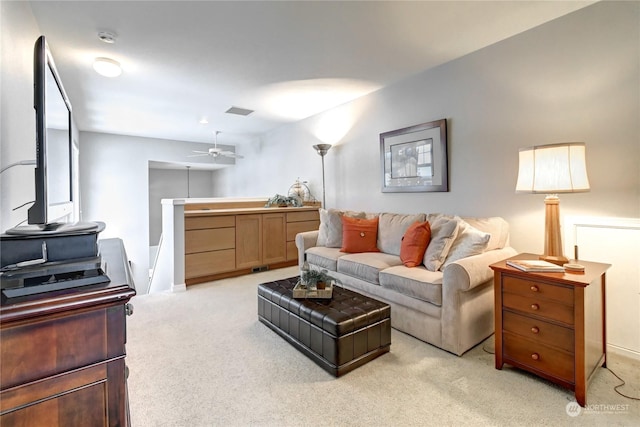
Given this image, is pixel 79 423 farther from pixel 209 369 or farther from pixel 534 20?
pixel 534 20

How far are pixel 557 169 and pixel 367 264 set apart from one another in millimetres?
1581

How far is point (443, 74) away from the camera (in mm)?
3209

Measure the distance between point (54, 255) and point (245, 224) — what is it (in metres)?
3.37

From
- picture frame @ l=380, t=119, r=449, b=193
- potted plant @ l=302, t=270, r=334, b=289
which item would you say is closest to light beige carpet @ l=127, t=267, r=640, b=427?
potted plant @ l=302, t=270, r=334, b=289

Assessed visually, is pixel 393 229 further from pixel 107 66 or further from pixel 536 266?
pixel 107 66

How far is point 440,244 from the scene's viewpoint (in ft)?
8.47

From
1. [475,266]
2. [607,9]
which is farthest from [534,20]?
[475,266]

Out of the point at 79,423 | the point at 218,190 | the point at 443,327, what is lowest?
the point at 443,327

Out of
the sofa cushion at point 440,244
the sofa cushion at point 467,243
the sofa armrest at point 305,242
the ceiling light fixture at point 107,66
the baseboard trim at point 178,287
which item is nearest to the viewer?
the sofa cushion at point 467,243

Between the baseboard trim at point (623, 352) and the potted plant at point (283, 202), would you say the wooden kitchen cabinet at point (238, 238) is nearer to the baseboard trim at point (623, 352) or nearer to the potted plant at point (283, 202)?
the potted plant at point (283, 202)

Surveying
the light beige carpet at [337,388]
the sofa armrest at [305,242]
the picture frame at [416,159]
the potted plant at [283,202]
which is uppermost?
the picture frame at [416,159]

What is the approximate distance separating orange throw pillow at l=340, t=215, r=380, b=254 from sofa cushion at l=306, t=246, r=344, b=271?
0.14 meters

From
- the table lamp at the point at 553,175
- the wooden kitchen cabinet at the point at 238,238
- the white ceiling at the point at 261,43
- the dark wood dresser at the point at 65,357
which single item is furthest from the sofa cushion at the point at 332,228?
the dark wood dresser at the point at 65,357

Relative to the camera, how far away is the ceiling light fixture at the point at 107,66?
2.89 meters
